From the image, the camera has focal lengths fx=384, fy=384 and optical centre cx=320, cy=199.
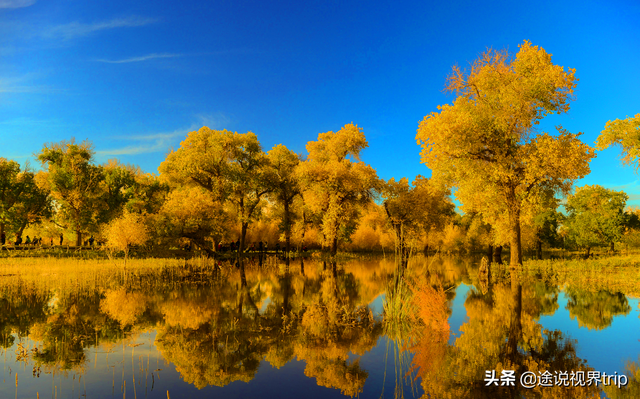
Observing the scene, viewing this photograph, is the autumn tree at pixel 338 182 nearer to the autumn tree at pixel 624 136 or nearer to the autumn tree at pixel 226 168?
the autumn tree at pixel 226 168

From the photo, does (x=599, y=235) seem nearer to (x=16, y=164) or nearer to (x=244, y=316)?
(x=244, y=316)

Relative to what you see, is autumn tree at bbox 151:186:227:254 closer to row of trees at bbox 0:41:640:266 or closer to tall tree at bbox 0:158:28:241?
row of trees at bbox 0:41:640:266

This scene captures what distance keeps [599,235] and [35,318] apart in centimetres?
6402

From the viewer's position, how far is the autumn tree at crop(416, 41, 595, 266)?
23.9 meters

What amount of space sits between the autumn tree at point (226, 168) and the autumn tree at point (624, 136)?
33.8 metres

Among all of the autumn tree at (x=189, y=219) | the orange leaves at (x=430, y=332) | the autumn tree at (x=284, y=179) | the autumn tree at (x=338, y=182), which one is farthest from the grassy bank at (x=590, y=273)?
the autumn tree at (x=284, y=179)

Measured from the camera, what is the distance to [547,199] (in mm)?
27766

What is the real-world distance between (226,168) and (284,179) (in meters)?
7.42

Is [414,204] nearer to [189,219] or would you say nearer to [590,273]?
[590,273]

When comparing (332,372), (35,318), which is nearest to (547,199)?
(332,372)

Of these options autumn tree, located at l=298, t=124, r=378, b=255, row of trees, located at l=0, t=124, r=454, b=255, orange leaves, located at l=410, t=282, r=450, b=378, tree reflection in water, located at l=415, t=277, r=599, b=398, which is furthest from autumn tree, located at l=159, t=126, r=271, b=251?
tree reflection in water, located at l=415, t=277, r=599, b=398

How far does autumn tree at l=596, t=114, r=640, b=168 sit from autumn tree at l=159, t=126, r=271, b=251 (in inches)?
1329

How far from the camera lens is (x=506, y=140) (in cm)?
2577

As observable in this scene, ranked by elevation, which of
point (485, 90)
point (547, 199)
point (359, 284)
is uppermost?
point (485, 90)
